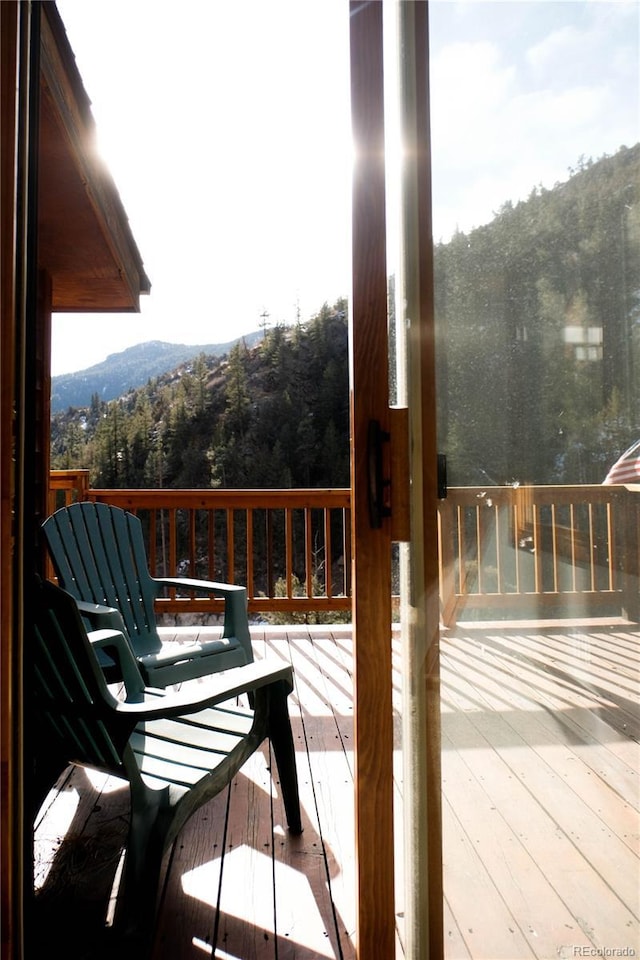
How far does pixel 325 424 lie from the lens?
13.9 meters

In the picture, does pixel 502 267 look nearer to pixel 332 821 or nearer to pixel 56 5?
pixel 332 821

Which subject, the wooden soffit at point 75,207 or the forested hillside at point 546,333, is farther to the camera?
the wooden soffit at point 75,207

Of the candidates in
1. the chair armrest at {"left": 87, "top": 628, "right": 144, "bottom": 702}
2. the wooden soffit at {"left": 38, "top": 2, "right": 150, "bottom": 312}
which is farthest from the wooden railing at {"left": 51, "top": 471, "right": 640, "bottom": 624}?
the wooden soffit at {"left": 38, "top": 2, "right": 150, "bottom": 312}

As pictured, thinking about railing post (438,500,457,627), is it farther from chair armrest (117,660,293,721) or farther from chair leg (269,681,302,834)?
chair leg (269,681,302,834)

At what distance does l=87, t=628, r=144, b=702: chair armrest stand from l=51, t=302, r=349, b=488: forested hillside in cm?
1139

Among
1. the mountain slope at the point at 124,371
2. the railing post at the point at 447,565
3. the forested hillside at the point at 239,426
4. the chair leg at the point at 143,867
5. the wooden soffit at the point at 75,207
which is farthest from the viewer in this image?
the mountain slope at the point at 124,371

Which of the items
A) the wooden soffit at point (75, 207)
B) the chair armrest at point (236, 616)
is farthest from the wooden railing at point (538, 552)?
the wooden soffit at point (75, 207)

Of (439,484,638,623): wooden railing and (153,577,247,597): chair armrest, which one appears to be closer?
(439,484,638,623): wooden railing

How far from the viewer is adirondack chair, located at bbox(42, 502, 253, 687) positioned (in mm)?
2643

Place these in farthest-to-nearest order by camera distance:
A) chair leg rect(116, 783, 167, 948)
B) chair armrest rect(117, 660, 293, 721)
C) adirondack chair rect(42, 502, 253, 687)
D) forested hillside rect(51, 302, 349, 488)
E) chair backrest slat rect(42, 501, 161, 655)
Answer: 1. forested hillside rect(51, 302, 349, 488)
2. chair backrest slat rect(42, 501, 161, 655)
3. adirondack chair rect(42, 502, 253, 687)
4. chair armrest rect(117, 660, 293, 721)
5. chair leg rect(116, 783, 167, 948)

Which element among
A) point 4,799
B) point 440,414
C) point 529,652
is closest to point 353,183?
point 440,414

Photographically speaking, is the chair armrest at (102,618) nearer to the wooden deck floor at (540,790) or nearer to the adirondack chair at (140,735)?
the adirondack chair at (140,735)

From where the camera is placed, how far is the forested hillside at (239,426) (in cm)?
1375

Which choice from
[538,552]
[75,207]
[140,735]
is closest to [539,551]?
[538,552]
